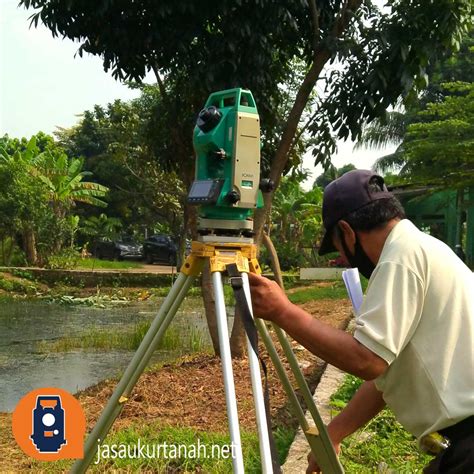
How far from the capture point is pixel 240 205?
1982 mm

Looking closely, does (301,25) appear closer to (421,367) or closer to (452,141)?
(421,367)

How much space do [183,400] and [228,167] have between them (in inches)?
105

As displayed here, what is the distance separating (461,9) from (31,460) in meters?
4.14

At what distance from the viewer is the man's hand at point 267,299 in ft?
5.17

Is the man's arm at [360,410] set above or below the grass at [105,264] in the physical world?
above

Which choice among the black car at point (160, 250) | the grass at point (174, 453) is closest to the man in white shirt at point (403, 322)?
the grass at point (174, 453)

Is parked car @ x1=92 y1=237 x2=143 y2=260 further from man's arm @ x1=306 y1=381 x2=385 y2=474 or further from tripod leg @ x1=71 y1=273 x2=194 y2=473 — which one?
man's arm @ x1=306 y1=381 x2=385 y2=474

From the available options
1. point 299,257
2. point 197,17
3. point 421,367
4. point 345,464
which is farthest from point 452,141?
point 421,367

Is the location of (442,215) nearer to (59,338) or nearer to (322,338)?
(59,338)

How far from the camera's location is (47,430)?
3.03 meters

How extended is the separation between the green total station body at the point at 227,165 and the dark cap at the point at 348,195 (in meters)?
0.44

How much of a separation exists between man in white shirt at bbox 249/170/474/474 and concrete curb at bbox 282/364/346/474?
4.49 feet

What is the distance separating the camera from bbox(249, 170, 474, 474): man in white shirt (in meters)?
1.42

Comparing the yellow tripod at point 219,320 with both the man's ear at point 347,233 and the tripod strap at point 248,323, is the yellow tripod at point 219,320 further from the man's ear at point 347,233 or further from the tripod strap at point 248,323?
the man's ear at point 347,233
